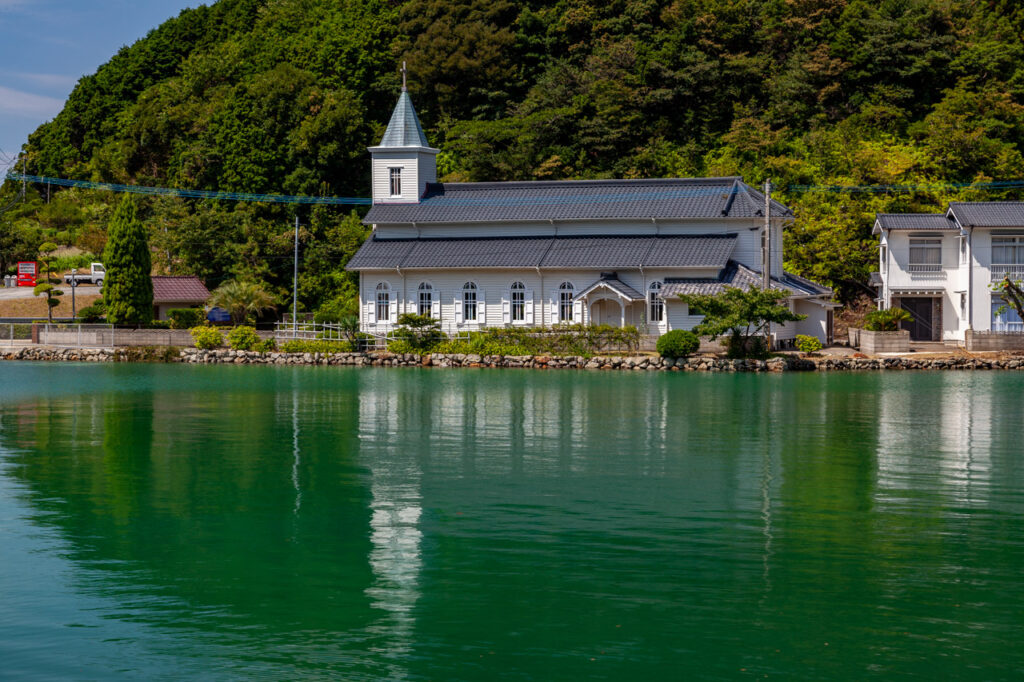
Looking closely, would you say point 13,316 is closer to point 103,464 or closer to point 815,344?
point 815,344

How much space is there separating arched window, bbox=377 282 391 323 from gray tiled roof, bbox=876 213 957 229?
84.7 ft

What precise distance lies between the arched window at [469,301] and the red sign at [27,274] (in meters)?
34.8

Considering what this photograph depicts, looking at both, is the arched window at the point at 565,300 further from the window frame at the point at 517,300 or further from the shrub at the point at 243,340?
the shrub at the point at 243,340

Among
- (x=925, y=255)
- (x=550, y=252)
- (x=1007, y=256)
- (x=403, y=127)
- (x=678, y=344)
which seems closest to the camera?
(x=678, y=344)

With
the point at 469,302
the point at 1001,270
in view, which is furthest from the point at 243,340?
the point at 1001,270

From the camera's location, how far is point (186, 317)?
210 ft

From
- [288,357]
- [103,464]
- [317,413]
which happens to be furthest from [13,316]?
[103,464]

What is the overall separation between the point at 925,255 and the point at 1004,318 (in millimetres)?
4968

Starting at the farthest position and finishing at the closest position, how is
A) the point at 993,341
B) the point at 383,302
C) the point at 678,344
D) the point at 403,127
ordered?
the point at 403,127, the point at 383,302, the point at 993,341, the point at 678,344

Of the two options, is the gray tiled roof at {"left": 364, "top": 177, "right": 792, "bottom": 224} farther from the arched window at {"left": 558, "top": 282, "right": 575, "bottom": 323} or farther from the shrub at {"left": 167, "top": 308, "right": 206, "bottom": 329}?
the shrub at {"left": 167, "top": 308, "right": 206, "bottom": 329}

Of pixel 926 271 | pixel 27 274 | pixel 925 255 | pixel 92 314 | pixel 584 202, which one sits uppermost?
pixel 584 202

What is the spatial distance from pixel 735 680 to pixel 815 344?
42999 millimetres

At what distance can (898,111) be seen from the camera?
69.5 metres

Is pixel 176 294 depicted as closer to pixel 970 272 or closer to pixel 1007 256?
pixel 970 272
